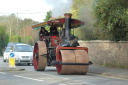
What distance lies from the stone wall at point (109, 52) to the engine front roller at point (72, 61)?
208 inches

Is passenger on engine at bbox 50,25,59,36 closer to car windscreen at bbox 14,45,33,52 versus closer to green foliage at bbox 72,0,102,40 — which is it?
green foliage at bbox 72,0,102,40

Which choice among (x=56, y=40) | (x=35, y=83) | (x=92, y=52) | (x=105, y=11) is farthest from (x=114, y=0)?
(x=92, y=52)

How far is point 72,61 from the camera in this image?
46.5 ft

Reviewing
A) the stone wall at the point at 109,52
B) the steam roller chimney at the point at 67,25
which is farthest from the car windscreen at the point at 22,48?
the steam roller chimney at the point at 67,25

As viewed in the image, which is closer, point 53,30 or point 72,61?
point 72,61

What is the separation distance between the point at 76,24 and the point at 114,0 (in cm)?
245

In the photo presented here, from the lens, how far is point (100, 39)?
2269cm

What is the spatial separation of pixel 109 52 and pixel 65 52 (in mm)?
7371

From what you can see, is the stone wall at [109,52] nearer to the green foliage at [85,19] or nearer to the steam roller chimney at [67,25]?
the green foliage at [85,19]

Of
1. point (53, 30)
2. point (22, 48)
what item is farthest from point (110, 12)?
point (22, 48)

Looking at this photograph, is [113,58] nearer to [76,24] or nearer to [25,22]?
[76,24]

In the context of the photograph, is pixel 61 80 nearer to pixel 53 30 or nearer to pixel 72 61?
pixel 72 61

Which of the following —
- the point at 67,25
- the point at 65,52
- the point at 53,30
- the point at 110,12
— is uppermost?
the point at 110,12

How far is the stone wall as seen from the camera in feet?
63.4
